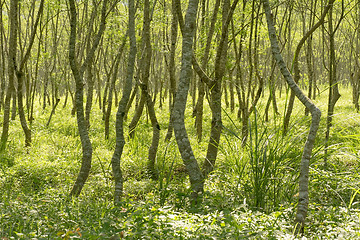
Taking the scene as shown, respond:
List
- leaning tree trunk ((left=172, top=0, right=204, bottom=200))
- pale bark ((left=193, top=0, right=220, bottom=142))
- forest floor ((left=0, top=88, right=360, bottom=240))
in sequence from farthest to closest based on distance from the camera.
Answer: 1. pale bark ((left=193, top=0, right=220, bottom=142))
2. leaning tree trunk ((left=172, top=0, right=204, bottom=200))
3. forest floor ((left=0, top=88, right=360, bottom=240))

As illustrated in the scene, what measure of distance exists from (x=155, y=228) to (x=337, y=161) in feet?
14.1

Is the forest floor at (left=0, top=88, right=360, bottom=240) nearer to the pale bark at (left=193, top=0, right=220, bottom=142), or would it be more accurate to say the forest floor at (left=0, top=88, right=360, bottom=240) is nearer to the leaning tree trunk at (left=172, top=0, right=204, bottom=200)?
the leaning tree trunk at (left=172, top=0, right=204, bottom=200)

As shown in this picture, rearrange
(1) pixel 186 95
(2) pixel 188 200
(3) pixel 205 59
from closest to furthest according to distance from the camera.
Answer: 1. (1) pixel 186 95
2. (2) pixel 188 200
3. (3) pixel 205 59

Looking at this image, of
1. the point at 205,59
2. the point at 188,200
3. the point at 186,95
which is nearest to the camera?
the point at 186,95

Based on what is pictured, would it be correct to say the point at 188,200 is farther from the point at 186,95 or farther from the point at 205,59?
the point at 205,59

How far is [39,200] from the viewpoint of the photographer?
386 centimetres

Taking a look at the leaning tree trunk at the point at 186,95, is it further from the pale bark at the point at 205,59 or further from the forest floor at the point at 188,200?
Result: the pale bark at the point at 205,59

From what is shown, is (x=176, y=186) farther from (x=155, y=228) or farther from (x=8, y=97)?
(x=8, y=97)

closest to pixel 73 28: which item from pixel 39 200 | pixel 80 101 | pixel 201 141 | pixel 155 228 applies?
pixel 80 101

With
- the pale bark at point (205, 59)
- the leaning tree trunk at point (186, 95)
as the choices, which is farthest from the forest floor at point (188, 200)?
the pale bark at point (205, 59)

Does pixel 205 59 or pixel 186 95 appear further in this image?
pixel 205 59

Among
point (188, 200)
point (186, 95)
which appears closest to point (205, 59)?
point (186, 95)

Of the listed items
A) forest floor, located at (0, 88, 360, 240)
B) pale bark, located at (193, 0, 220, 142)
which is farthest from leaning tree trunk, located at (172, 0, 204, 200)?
pale bark, located at (193, 0, 220, 142)

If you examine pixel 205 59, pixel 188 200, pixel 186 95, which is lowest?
pixel 188 200
